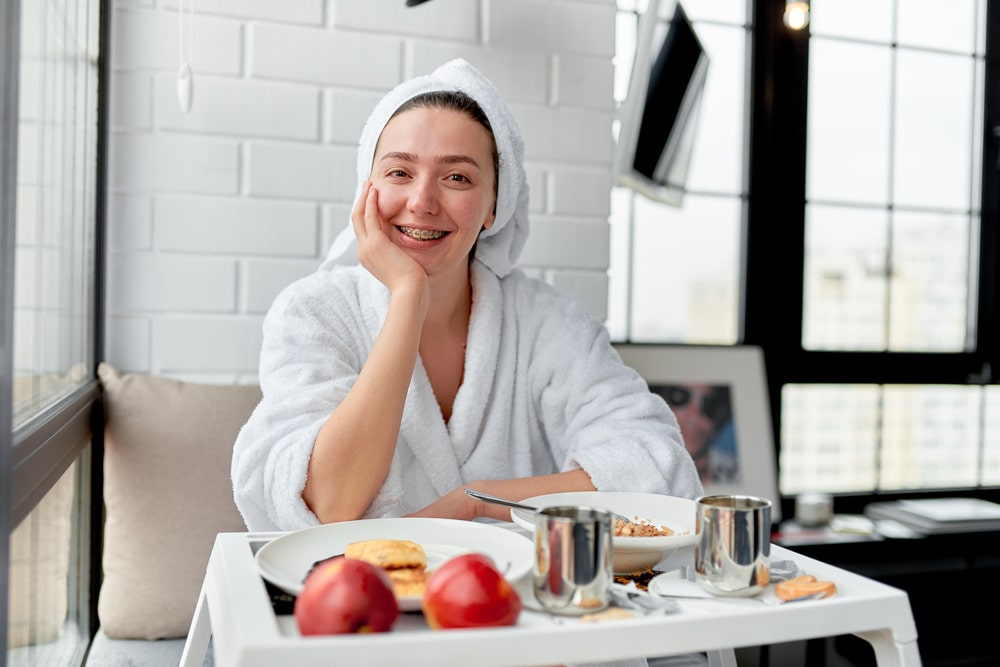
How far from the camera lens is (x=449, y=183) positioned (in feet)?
4.92

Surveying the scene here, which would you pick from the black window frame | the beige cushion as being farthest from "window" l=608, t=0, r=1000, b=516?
the beige cushion

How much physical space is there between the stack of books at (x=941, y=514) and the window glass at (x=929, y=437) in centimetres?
21

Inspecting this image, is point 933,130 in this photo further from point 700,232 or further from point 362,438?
point 362,438

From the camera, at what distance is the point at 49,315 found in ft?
3.93

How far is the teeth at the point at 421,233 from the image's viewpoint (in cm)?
149

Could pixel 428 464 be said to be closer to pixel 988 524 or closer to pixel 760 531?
pixel 760 531

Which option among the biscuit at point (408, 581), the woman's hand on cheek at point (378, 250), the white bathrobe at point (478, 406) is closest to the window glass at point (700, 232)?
the white bathrobe at point (478, 406)

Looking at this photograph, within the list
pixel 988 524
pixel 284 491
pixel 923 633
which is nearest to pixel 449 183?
pixel 284 491

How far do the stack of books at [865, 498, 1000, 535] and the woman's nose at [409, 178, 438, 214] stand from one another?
4.96 ft

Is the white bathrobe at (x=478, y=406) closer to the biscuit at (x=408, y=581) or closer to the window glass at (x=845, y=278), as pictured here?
the biscuit at (x=408, y=581)

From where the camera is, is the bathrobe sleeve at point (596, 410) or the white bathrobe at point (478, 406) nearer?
the white bathrobe at point (478, 406)

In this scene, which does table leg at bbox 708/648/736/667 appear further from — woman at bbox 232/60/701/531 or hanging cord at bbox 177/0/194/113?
hanging cord at bbox 177/0/194/113

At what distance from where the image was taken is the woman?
4.17 feet

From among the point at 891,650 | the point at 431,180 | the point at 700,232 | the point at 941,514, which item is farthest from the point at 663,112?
the point at 891,650
